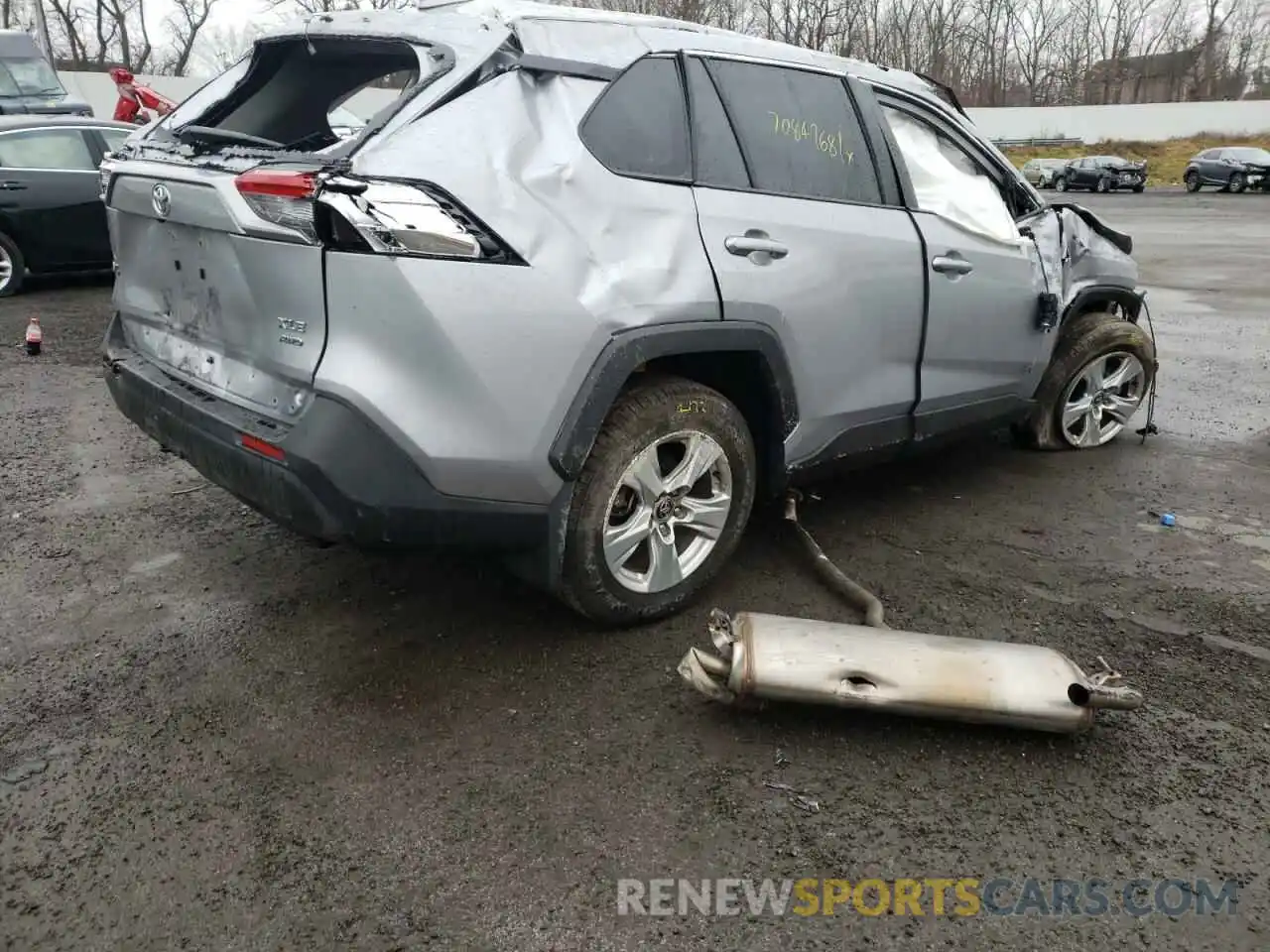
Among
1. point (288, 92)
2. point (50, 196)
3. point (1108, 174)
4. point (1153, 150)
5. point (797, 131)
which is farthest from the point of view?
point (1153, 150)

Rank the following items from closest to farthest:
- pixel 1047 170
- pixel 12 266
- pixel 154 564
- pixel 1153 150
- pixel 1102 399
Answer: pixel 154 564
pixel 1102 399
pixel 12 266
pixel 1047 170
pixel 1153 150

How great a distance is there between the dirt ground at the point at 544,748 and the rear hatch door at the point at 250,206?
2.57 ft

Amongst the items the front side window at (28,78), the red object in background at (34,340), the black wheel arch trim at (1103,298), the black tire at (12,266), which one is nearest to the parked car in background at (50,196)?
the black tire at (12,266)

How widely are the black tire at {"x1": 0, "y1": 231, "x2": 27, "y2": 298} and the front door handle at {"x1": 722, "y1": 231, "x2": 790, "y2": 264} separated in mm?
8989

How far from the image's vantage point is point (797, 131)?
3479 mm

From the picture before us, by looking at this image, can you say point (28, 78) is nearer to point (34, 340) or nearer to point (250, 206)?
point (34, 340)

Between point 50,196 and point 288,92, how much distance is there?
722cm

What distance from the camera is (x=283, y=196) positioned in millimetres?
2504

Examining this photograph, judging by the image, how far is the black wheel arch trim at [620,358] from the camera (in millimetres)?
2771

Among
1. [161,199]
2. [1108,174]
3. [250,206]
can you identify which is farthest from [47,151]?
[1108,174]

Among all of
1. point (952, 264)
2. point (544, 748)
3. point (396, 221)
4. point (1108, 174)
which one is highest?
point (1108, 174)

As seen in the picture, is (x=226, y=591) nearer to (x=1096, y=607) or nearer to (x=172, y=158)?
(x=172, y=158)

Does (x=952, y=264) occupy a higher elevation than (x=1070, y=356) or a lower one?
higher

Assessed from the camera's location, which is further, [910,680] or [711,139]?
[711,139]
